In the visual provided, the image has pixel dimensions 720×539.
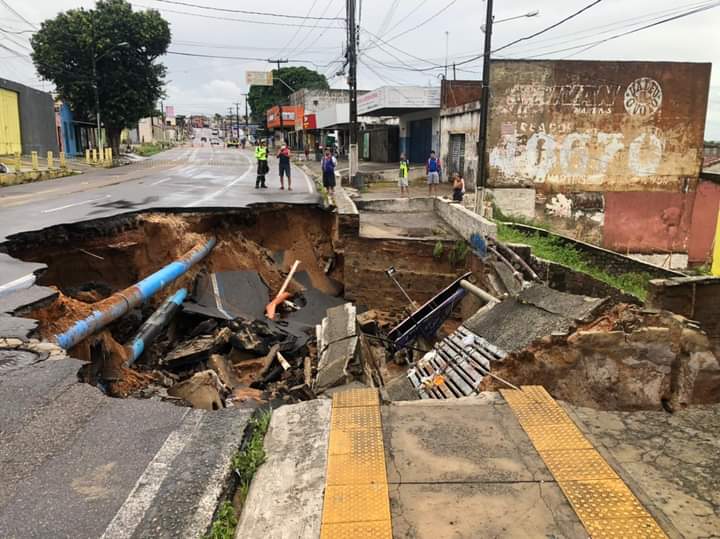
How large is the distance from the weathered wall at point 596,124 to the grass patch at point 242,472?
19.1m

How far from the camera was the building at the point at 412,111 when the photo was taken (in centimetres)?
2842

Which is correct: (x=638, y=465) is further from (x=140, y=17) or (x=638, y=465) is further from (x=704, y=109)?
(x=140, y=17)

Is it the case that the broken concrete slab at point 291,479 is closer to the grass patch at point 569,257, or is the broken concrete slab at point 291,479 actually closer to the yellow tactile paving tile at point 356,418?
the yellow tactile paving tile at point 356,418

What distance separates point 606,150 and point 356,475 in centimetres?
2105

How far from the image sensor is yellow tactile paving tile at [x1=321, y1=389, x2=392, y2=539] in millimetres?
2832

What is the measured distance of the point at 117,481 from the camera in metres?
3.16

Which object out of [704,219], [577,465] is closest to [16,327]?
[577,465]

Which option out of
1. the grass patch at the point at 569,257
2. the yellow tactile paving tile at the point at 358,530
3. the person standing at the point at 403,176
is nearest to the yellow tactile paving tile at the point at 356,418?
the yellow tactile paving tile at the point at 358,530

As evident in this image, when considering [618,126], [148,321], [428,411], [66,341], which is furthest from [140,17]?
[428,411]

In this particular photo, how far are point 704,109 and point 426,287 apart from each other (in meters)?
14.9

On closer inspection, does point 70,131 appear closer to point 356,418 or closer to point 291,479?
point 356,418

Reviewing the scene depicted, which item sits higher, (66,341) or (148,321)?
(66,341)

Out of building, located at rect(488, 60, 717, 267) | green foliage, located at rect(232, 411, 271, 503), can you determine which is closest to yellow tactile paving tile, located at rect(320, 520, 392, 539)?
green foliage, located at rect(232, 411, 271, 503)

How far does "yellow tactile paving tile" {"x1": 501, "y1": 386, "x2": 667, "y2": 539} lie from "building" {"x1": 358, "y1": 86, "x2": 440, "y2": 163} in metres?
26.2
